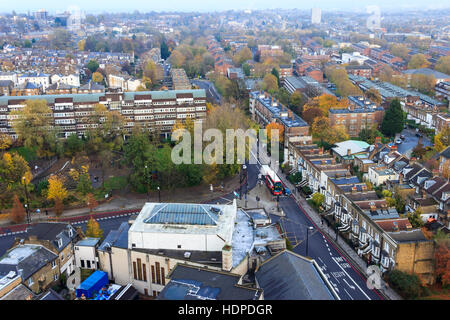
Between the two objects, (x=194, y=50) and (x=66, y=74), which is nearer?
(x=66, y=74)

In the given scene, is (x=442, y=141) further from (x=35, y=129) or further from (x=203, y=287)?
(x=35, y=129)

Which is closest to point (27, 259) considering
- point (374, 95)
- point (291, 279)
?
point (291, 279)

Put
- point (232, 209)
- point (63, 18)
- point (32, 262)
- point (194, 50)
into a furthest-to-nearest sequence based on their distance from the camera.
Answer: point (63, 18) → point (194, 50) → point (232, 209) → point (32, 262)

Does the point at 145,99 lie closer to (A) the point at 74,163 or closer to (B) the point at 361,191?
(A) the point at 74,163

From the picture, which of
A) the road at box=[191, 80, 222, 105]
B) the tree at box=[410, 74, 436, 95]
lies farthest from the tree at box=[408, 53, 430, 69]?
the road at box=[191, 80, 222, 105]

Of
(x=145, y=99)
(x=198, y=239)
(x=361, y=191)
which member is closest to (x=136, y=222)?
(x=198, y=239)

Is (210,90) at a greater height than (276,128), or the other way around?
(210,90)

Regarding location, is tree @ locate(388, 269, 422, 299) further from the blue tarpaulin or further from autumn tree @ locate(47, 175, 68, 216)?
autumn tree @ locate(47, 175, 68, 216)

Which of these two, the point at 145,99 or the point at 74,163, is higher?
the point at 145,99
